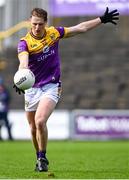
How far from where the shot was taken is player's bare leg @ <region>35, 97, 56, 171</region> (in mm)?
11969

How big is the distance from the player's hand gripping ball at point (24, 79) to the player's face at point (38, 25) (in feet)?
2.35

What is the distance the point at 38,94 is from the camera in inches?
486

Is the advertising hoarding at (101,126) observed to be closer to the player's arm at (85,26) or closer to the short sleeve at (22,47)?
the player's arm at (85,26)

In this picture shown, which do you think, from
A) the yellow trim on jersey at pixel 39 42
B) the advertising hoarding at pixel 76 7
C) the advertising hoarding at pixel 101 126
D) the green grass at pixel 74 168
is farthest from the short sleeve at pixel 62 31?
the advertising hoarding at pixel 76 7

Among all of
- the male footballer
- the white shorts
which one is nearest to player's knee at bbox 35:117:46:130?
the male footballer

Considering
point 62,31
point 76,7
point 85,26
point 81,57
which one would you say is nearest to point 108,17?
point 85,26

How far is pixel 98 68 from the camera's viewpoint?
34.2m

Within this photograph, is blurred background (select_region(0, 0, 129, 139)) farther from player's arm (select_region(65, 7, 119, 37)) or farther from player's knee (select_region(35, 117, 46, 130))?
player's knee (select_region(35, 117, 46, 130))

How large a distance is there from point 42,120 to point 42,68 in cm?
83

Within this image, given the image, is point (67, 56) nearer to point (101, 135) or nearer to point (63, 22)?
point (63, 22)

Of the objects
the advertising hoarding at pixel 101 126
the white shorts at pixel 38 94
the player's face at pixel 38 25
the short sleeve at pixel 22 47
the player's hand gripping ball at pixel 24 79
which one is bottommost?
the advertising hoarding at pixel 101 126

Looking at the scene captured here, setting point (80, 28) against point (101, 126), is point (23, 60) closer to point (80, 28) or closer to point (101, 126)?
point (80, 28)

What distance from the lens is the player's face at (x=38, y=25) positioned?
39.2 feet

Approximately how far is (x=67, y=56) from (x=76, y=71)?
2.74 ft
